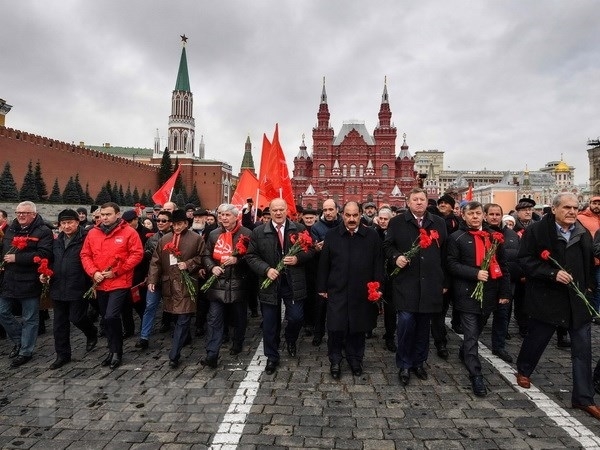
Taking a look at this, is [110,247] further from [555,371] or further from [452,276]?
[555,371]

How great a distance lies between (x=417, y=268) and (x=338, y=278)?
91 centimetres

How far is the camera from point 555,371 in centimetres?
465

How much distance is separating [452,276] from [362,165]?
202 ft

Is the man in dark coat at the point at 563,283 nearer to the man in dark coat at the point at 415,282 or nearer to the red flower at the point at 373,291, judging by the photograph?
the man in dark coat at the point at 415,282

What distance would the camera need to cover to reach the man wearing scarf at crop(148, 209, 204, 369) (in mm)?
4812

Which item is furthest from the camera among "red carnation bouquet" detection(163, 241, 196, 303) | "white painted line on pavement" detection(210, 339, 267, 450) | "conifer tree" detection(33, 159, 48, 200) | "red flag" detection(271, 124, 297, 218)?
"conifer tree" detection(33, 159, 48, 200)

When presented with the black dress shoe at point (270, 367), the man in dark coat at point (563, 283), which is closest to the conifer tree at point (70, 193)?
the black dress shoe at point (270, 367)

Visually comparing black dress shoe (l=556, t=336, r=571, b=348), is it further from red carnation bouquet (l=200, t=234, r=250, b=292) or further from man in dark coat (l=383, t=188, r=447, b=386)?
red carnation bouquet (l=200, t=234, r=250, b=292)

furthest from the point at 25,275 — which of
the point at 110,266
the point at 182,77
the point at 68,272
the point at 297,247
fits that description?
the point at 182,77

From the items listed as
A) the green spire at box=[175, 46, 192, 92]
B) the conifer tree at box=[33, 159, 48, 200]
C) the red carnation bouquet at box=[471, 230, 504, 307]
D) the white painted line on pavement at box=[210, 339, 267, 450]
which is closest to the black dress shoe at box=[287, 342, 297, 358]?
the white painted line on pavement at box=[210, 339, 267, 450]

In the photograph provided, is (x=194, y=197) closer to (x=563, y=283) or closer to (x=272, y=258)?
(x=272, y=258)

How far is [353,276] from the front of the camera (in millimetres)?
4527

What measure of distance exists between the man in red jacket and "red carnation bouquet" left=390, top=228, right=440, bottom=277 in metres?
3.34

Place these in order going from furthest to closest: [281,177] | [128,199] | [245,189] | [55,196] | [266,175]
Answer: [128,199] < [55,196] < [245,189] < [266,175] < [281,177]
